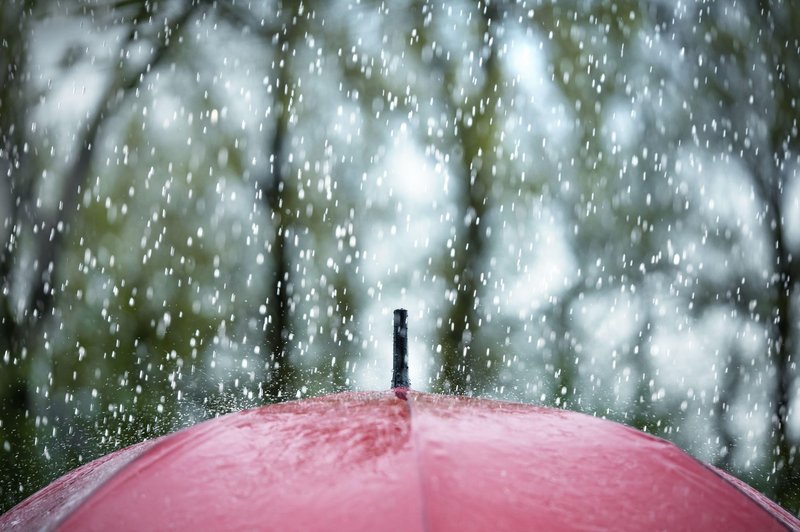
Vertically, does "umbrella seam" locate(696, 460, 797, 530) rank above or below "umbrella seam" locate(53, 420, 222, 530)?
below

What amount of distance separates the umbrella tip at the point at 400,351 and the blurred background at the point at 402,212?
5941 millimetres

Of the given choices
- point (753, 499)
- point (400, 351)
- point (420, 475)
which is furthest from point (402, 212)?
point (420, 475)

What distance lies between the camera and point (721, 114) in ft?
27.6

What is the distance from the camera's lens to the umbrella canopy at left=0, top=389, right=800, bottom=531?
117 cm

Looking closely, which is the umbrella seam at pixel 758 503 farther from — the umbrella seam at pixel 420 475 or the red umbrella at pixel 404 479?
the umbrella seam at pixel 420 475

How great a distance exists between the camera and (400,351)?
1.98 metres

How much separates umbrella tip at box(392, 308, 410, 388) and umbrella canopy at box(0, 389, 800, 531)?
30cm

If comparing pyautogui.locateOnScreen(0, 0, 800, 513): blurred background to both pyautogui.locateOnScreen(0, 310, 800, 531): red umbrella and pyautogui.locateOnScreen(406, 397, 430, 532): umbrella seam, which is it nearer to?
pyautogui.locateOnScreen(0, 310, 800, 531): red umbrella

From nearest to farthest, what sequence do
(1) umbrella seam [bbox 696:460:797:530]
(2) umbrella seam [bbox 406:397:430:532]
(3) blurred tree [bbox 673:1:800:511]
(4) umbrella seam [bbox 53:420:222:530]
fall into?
(2) umbrella seam [bbox 406:397:430:532] < (4) umbrella seam [bbox 53:420:222:530] < (1) umbrella seam [bbox 696:460:797:530] < (3) blurred tree [bbox 673:1:800:511]

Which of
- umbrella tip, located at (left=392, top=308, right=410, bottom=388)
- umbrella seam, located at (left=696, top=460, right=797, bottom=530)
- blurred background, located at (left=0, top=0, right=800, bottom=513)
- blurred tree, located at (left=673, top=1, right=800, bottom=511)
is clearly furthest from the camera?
blurred tree, located at (left=673, top=1, right=800, bottom=511)

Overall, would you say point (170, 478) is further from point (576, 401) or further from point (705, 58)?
point (705, 58)

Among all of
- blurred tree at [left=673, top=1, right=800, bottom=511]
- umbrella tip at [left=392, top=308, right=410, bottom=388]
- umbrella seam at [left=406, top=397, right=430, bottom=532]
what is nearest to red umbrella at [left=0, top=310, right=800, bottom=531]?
umbrella seam at [left=406, top=397, right=430, bottom=532]

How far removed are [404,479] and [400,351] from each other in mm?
783

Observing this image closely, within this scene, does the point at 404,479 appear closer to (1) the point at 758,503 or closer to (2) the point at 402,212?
(1) the point at 758,503
